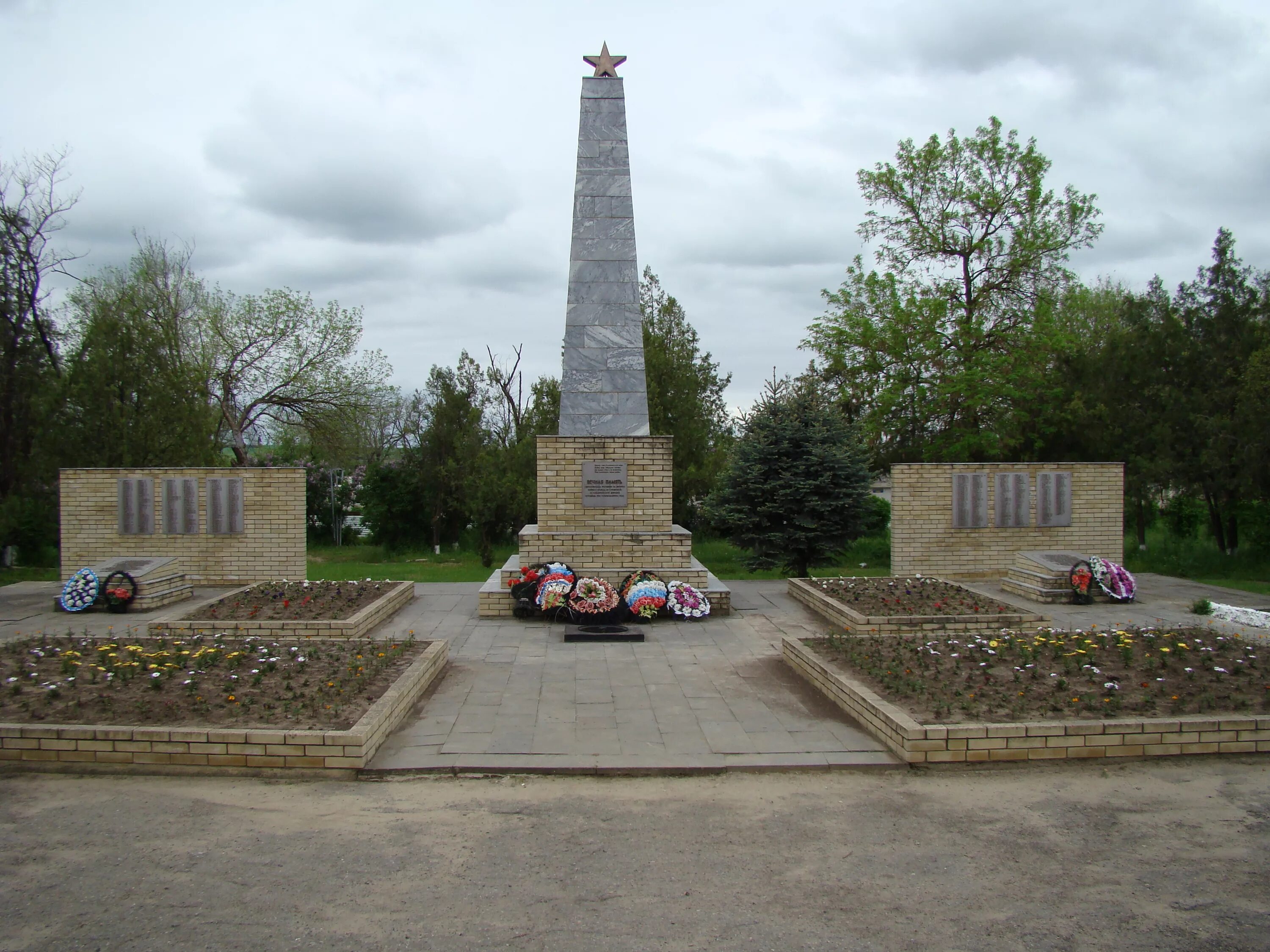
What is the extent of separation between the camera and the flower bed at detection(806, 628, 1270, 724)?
17.4 feet

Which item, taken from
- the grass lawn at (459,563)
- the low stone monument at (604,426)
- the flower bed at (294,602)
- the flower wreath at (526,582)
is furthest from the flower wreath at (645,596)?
the grass lawn at (459,563)

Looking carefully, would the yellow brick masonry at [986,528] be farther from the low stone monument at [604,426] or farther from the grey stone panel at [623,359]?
the grey stone panel at [623,359]

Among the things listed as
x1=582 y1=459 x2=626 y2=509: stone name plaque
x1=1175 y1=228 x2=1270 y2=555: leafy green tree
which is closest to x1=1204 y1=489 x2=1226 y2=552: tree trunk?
x1=1175 y1=228 x2=1270 y2=555: leafy green tree

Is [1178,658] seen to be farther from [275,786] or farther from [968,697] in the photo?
[275,786]

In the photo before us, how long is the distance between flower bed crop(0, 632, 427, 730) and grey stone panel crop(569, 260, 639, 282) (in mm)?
5266

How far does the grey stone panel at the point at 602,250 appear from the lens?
10.6 meters

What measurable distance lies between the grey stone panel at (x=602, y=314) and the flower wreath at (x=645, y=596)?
319 centimetres

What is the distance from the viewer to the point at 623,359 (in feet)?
34.6

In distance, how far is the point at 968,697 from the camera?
216 inches

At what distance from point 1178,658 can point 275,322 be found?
967 inches

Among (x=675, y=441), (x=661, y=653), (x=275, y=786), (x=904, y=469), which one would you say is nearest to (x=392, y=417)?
(x=675, y=441)

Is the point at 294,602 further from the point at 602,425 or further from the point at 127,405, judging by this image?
the point at 127,405

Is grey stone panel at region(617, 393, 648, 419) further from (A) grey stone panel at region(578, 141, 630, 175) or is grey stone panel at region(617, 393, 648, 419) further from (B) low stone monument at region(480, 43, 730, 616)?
(A) grey stone panel at region(578, 141, 630, 175)

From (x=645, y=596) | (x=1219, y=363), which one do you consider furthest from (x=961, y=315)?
(x=645, y=596)
